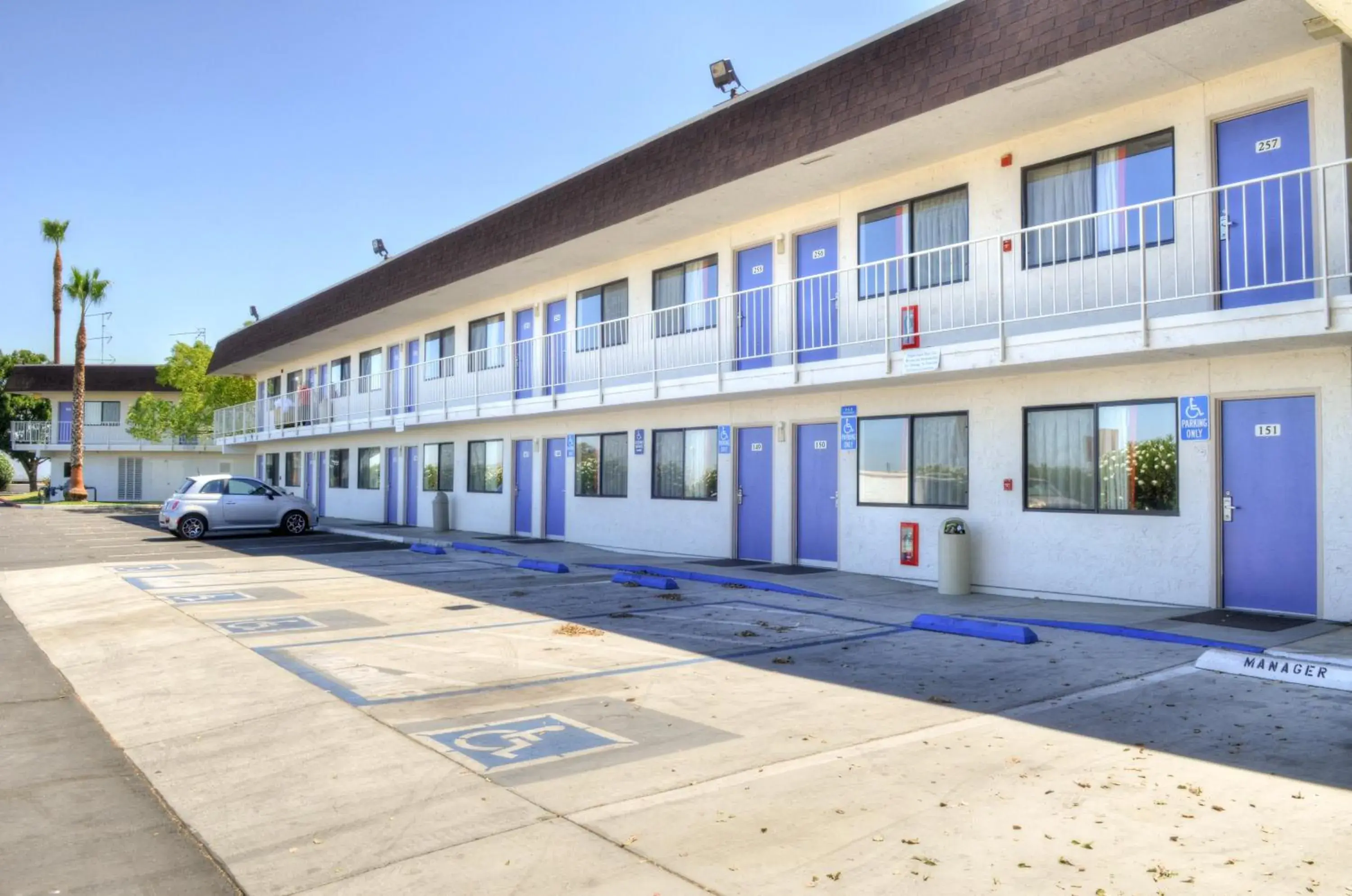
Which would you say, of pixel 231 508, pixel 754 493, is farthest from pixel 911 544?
pixel 231 508

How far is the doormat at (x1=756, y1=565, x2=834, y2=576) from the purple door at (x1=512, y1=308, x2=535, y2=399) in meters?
9.10

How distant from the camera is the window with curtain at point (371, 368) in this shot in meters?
30.8

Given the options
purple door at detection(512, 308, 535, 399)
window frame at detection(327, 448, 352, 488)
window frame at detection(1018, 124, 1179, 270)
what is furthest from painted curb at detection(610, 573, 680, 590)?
window frame at detection(327, 448, 352, 488)

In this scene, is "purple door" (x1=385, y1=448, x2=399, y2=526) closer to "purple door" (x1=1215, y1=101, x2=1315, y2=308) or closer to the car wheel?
the car wheel

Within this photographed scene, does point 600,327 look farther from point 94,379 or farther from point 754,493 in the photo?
point 94,379

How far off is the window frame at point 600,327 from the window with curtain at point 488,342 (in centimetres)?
274

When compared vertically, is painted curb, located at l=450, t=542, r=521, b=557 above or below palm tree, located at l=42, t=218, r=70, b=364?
below

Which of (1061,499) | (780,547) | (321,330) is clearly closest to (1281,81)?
(1061,499)

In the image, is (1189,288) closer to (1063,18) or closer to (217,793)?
(1063,18)

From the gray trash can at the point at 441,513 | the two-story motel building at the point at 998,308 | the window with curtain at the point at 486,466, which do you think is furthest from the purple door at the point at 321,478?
the two-story motel building at the point at 998,308

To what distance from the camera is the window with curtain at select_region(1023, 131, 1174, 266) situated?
465 inches

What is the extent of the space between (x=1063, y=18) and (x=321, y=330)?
83.3ft

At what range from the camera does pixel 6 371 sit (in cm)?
6769

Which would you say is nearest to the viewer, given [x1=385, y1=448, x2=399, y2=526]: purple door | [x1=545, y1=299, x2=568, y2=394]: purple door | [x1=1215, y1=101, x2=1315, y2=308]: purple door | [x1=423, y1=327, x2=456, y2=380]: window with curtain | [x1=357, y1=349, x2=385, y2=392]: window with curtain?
[x1=1215, y1=101, x2=1315, y2=308]: purple door
